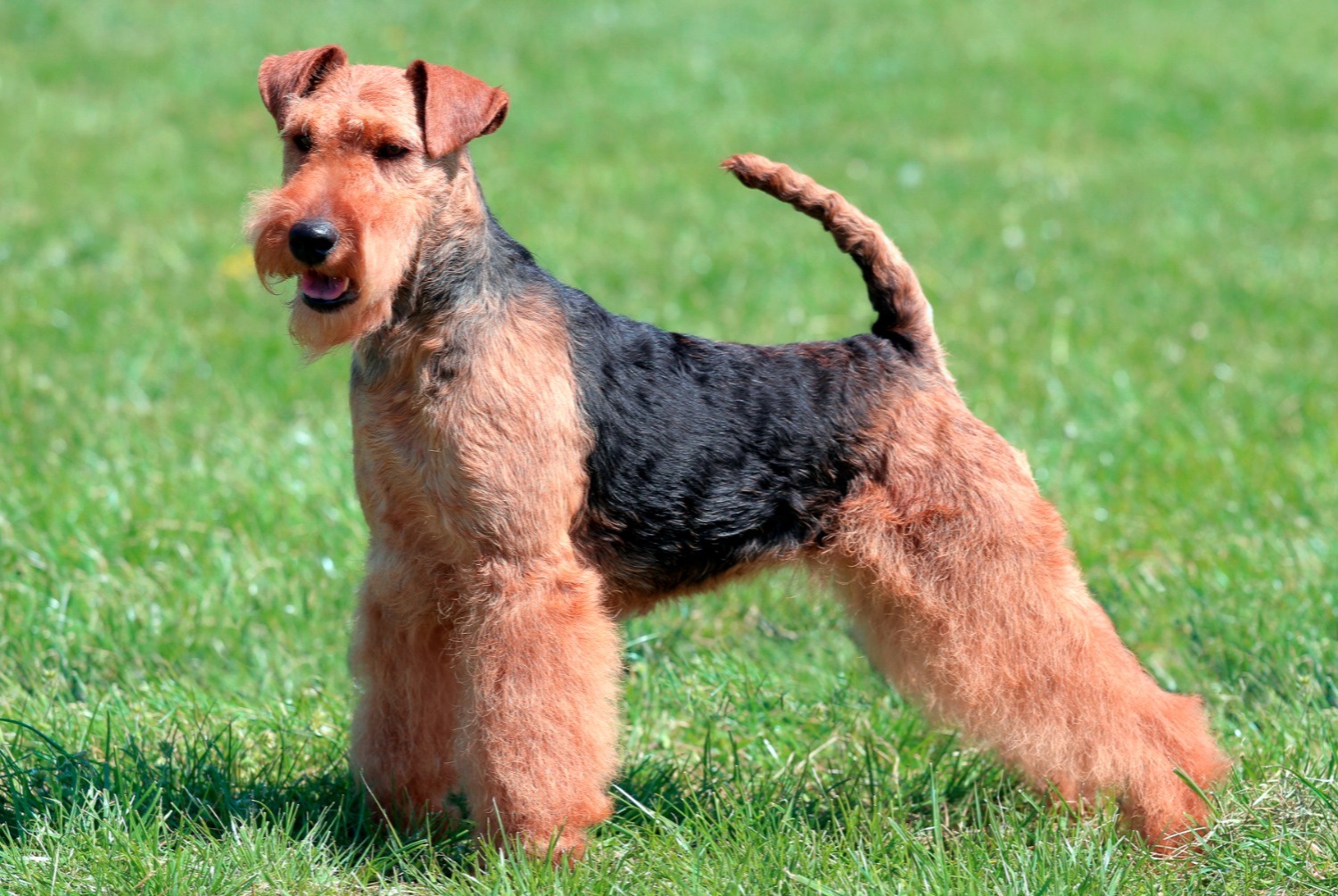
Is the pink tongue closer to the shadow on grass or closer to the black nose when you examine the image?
the black nose

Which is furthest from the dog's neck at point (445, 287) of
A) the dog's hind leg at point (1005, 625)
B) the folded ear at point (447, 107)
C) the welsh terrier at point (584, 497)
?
the dog's hind leg at point (1005, 625)

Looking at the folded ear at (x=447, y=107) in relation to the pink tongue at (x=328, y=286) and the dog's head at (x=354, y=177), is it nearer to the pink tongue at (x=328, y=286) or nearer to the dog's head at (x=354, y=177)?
the dog's head at (x=354, y=177)

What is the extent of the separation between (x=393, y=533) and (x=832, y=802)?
1.47 m

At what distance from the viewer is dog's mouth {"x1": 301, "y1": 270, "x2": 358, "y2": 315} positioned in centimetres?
306

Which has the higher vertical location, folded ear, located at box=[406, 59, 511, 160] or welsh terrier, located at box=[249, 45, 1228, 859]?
folded ear, located at box=[406, 59, 511, 160]

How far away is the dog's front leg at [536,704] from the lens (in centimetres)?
324

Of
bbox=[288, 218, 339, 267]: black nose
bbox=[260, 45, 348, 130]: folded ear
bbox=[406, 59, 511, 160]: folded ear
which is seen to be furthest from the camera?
bbox=[260, 45, 348, 130]: folded ear

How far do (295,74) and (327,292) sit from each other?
682 mm

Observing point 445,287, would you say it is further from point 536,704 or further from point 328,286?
point 536,704

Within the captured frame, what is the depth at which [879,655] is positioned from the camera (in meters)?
Answer: 3.83

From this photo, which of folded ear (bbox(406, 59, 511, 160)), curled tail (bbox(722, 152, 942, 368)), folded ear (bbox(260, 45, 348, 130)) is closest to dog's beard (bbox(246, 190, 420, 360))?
folded ear (bbox(406, 59, 511, 160))

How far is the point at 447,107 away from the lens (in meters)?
3.23

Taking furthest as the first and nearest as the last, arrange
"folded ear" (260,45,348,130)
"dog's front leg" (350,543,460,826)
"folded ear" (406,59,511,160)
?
"dog's front leg" (350,543,460,826), "folded ear" (260,45,348,130), "folded ear" (406,59,511,160)

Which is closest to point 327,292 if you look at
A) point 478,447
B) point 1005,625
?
point 478,447
